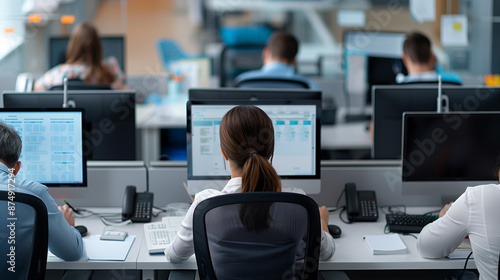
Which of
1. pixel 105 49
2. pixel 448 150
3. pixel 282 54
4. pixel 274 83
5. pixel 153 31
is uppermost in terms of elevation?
pixel 153 31

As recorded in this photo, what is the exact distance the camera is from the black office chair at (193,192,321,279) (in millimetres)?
1689

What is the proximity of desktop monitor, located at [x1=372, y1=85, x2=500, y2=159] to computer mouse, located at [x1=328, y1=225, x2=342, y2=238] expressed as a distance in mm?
710

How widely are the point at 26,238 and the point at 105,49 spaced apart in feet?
11.9

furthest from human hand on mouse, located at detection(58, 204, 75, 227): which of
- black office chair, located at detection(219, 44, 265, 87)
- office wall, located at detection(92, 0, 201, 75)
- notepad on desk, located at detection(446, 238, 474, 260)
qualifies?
office wall, located at detection(92, 0, 201, 75)

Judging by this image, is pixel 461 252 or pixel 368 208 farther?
pixel 368 208

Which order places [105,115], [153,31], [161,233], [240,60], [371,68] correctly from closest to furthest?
[161,233]
[105,115]
[371,68]
[240,60]
[153,31]

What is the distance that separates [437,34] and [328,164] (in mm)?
5067

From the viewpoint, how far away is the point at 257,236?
1.73 m

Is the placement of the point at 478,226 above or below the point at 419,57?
below

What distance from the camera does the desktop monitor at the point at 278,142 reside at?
2.40m

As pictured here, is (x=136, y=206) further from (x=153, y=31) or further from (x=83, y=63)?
(x=153, y=31)

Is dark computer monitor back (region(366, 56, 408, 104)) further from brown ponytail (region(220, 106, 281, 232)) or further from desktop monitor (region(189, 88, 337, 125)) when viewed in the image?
brown ponytail (region(220, 106, 281, 232))

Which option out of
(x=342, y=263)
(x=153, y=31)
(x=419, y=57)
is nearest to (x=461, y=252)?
(x=342, y=263)

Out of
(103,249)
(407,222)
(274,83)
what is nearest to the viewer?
(103,249)
